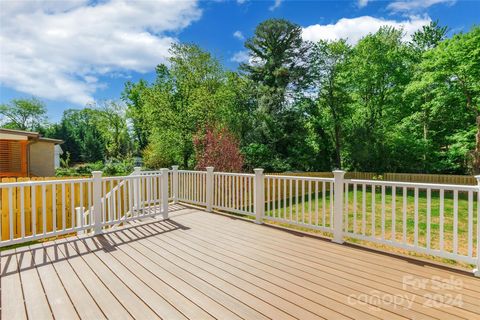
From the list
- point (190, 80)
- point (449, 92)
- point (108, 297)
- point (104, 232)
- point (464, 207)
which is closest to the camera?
point (108, 297)

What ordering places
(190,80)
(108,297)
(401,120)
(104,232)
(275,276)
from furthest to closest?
(401,120) < (190,80) < (104,232) < (275,276) < (108,297)

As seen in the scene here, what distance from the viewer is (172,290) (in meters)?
2.30

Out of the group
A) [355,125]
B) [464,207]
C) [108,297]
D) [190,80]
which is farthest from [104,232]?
[355,125]

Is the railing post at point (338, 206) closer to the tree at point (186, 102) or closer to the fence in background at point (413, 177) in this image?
the fence in background at point (413, 177)

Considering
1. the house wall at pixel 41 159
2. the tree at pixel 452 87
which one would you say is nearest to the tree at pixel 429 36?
the tree at pixel 452 87

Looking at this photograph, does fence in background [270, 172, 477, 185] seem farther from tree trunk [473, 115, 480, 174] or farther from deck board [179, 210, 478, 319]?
deck board [179, 210, 478, 319]

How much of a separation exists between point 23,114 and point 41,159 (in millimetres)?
29768

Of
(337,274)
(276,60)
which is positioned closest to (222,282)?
(337,274)

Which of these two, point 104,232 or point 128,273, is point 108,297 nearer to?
point 128,273

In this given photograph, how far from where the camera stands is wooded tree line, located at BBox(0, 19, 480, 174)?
1287 centimetres

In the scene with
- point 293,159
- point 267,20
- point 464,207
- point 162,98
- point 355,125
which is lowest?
point 464,207

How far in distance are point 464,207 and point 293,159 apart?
7441 millimetres

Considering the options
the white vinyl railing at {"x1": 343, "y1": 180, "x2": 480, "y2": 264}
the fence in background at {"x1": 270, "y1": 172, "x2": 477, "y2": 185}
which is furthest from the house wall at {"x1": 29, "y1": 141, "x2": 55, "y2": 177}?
the white vinyl railing at {"x1": 343, "y1": 180, "x2": 480, "y2": 264}

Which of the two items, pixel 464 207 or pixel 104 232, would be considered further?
pixel 464 207
